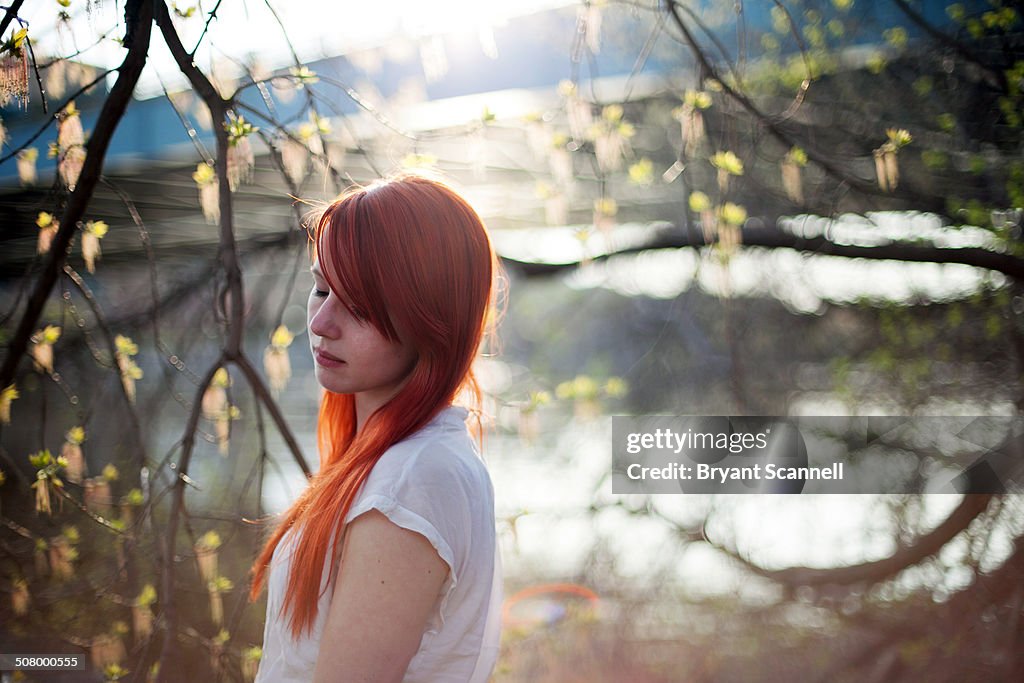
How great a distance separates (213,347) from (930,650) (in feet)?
10.4

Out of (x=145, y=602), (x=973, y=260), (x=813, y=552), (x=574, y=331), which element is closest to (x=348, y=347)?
(x=145, y=602)

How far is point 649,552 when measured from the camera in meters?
3.67

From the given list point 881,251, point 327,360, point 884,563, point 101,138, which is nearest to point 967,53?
point 881,251

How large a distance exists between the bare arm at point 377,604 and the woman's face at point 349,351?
Result: 0.59ft

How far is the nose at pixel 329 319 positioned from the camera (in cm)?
94

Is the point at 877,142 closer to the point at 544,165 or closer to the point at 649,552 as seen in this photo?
the point at 544,165

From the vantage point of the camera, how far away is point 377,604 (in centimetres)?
80

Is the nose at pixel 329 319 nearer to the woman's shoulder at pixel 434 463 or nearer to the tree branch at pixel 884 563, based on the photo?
the woman's shoulder at pixel 434 463

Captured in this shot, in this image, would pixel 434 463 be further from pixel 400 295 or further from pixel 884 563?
pixel 884 563

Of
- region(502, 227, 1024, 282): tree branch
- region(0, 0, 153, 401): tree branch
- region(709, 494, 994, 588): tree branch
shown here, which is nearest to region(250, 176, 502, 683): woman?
region(0, 0, 153, 401): tree branch

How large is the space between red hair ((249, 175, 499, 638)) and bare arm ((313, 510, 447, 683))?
0.17 ft

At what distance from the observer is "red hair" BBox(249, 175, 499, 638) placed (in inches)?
34.6

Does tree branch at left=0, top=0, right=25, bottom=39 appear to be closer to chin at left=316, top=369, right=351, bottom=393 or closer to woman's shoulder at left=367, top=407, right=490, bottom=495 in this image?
chin at left=316, top=369, right=351, bottom=393

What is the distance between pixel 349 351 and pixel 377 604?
0.26 meters
